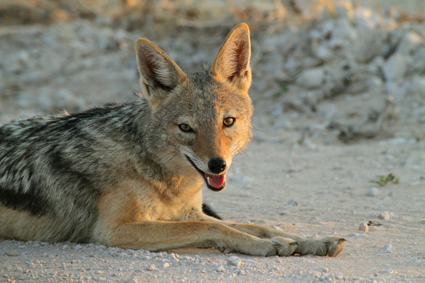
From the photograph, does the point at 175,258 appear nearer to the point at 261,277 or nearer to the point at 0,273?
the point at 261,277

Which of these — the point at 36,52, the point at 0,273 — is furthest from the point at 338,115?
the point at 36,52

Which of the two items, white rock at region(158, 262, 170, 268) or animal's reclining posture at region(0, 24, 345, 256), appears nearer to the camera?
white rock at region(158, 262, 170, 268)

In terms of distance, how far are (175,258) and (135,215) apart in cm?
63

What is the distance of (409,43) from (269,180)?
5221 millimetres

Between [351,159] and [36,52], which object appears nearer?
[351,159]

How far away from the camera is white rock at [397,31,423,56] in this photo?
9758mm

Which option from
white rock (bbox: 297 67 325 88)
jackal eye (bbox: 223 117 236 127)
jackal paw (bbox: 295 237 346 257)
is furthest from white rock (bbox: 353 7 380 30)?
jackal paw (bbox: 295 237 346 257)

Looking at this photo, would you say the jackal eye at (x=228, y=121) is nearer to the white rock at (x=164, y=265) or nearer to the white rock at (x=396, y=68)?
the white rock at (x=164, y=265)

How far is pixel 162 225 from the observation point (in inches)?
157

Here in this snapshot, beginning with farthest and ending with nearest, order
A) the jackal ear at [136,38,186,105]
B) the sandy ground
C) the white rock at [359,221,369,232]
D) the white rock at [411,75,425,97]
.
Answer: the white rock at [411,75,425,97] → the white rock at [359,221,369,232] → the jackal ear at [136,38,186,105] → the sandy ground

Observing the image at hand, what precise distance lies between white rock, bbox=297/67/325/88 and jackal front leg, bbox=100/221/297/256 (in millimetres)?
6594

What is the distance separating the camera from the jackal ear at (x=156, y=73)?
4289 mm

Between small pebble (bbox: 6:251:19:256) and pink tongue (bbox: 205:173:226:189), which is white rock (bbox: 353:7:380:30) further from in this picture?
small pebble (bbox: 6:251:19:256)

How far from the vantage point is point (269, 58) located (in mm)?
11148
